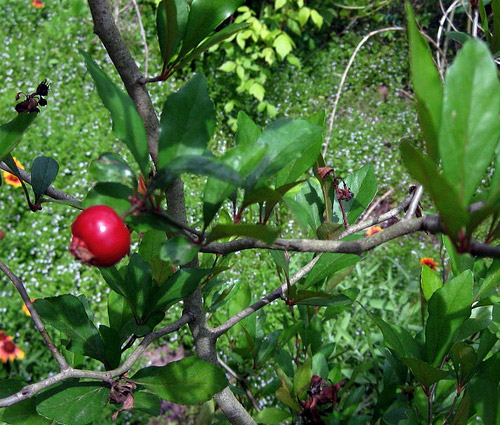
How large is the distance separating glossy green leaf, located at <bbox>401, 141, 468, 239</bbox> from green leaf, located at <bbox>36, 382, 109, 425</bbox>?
457mm

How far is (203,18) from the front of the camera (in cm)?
55

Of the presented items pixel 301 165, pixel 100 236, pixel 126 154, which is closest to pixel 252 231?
pixel 100 236

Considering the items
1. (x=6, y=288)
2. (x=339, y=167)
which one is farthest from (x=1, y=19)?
(x=339, y=167)

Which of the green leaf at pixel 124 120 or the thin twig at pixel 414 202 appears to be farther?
the thin twig at pixel 414 202

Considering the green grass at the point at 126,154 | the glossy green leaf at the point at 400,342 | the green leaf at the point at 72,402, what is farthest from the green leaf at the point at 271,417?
the green grass at the point at 126,154

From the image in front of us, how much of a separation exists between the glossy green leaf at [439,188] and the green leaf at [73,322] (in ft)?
1.62

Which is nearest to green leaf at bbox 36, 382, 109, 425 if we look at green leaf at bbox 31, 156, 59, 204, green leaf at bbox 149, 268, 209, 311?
green leaf at bbox 149, 268, 209, 311

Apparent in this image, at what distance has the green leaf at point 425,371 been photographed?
663mm

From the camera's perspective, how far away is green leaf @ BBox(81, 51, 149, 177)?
43cm

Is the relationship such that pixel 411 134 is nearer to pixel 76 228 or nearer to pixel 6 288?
pixel 6 288

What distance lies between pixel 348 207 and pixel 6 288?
2154 mm

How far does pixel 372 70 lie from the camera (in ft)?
12.7

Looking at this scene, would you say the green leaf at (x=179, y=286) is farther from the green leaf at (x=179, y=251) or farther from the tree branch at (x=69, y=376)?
the green leaf at (x=179, y=251)

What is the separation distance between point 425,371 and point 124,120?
51 cm
